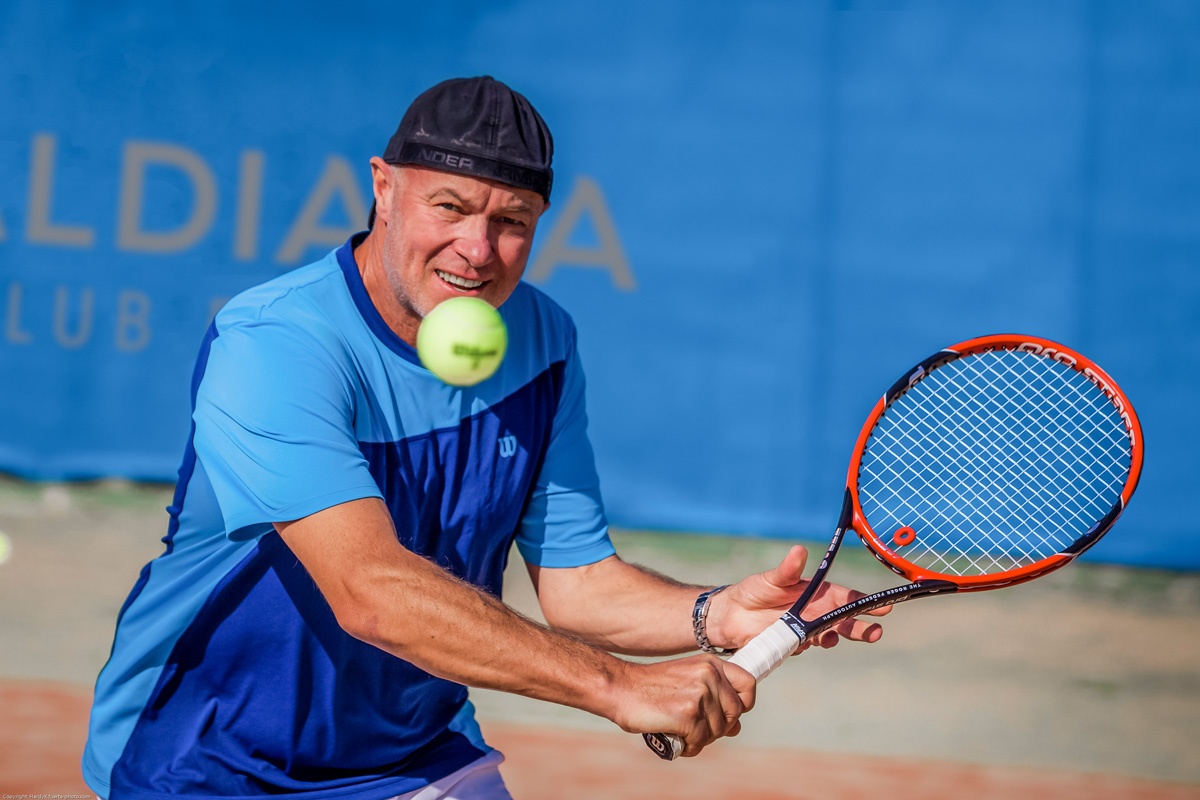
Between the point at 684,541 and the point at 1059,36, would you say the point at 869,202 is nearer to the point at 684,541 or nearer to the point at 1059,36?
the point at 1059,36

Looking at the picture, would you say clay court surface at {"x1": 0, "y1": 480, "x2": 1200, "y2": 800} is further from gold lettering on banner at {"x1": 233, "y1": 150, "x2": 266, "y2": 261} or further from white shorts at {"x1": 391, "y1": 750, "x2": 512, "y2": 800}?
white shorts at {"x1": 391, "y1": 750, "x2": 512, "y2": 800}

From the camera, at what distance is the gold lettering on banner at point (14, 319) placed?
706cm

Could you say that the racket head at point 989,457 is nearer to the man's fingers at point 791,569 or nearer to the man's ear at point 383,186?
the man's fingers at point 791,569

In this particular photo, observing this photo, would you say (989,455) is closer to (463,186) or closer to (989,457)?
(989,457)

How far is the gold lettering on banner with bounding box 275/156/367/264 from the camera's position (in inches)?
277

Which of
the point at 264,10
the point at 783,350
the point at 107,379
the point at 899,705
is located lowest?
the point at 899,705

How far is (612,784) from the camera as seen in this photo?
405cm

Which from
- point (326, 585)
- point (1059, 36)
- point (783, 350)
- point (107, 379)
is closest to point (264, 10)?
point (107, 379)

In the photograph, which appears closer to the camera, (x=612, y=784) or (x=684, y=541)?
(x=612, y=784)

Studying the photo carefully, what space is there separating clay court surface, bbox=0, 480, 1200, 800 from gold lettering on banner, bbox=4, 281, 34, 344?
0.78m

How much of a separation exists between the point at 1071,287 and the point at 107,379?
512 centimetres

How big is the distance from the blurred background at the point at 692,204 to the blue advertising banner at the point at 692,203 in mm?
16

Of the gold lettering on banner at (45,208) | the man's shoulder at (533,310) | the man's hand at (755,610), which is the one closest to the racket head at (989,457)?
the man's hand at (755,610)

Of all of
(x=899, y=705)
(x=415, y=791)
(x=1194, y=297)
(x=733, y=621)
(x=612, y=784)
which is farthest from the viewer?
(x=1194, y=297)
